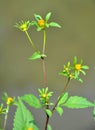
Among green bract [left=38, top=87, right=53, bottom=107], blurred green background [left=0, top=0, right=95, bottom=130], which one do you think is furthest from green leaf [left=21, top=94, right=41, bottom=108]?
blurred green background [left=0, top=0, right=95, bottom=130]

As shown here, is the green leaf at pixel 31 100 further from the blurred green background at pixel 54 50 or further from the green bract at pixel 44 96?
the blurred green background at pixel 54 50

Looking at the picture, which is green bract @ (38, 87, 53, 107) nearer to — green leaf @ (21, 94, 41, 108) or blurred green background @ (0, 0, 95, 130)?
green leaf @ (21, 94, 41, 108)

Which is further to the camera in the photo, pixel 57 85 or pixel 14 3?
pixel 14 3

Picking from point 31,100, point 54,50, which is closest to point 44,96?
point 31,100

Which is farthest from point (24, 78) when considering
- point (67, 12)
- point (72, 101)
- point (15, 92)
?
point (72, 101)

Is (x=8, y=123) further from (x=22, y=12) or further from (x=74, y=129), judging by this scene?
(x=22, y=12)

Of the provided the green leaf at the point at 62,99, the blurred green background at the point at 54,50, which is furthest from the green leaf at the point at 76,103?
the blurred green background at the point at 54,50

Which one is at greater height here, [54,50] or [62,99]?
[54,50]

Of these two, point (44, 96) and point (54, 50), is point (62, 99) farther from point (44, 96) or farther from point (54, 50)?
point (54, 50)

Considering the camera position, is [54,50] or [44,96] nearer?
[44,96]
